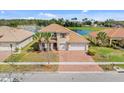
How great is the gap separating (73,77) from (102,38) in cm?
264

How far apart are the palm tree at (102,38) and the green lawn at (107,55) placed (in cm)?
30

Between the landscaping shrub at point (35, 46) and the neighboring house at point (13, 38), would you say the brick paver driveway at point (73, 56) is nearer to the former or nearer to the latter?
the landscaping shrub at point (35, 46)

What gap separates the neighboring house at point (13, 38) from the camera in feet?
51.2

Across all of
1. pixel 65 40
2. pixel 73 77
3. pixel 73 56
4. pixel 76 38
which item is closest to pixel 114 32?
pixel 76 38

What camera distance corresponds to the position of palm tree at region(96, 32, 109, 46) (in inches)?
614

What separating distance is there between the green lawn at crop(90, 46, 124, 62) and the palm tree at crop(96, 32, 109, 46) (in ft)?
0.98

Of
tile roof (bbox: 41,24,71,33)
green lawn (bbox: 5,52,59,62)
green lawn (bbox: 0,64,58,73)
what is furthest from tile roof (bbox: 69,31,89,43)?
green lawn (bbox: 0,64,58,73)

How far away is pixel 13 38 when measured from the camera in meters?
15.8

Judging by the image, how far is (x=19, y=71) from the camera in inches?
616

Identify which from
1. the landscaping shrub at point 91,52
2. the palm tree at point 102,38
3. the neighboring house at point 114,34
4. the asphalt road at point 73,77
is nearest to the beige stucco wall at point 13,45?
the asphalt road at point 73,77

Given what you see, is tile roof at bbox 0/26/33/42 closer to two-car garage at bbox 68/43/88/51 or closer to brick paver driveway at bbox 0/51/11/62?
brick paver driveway at bbox 0/51/11/62

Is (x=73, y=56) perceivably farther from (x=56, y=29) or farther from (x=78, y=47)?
(x=56, y=29)

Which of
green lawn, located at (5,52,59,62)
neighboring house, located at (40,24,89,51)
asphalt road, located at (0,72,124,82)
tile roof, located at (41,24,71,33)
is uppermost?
tile roof, located at (41,24,71,33)
